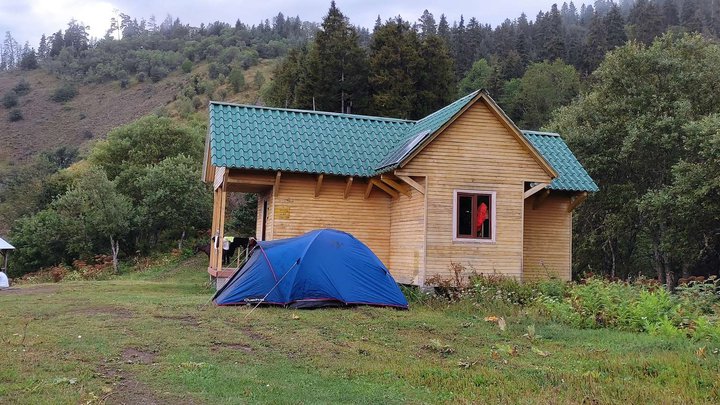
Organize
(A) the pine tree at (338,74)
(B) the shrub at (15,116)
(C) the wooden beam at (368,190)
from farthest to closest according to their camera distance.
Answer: (B) the shrub at (15,116)
(A) the pine tree at (338,74)
(C) the wooden beam at (368,190)

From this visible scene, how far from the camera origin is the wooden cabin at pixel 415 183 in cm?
1706

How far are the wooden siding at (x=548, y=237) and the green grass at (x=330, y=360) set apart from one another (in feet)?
25.8

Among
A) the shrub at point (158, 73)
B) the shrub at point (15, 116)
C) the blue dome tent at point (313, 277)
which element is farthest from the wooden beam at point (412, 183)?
the shrub at point (15, 116)

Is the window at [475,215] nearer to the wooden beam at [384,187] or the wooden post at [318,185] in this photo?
Answer: the wooden beam at [384,187]

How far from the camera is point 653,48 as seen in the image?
27375 mm

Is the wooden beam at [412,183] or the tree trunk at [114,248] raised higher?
the wooden beam at [412,183]

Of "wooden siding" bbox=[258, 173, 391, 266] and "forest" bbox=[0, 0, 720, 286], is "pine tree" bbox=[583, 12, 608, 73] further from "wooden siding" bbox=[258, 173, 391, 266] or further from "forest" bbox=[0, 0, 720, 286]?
"wooden siding" bbox=[258, 173, 391, 266]

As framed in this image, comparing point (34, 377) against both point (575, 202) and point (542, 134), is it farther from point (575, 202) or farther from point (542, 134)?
point (542, 134)

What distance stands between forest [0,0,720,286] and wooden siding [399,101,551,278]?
29.2 feet

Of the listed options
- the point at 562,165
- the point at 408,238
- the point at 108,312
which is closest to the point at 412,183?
the point at 408,238

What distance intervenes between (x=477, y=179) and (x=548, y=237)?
421 centimetres

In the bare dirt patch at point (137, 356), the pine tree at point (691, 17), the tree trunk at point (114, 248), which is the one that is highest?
the pine tree at point (691, 17)

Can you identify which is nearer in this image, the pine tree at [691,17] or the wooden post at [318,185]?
the wooden post at [318,185]

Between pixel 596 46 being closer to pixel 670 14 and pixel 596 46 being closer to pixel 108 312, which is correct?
pixel 670 14
